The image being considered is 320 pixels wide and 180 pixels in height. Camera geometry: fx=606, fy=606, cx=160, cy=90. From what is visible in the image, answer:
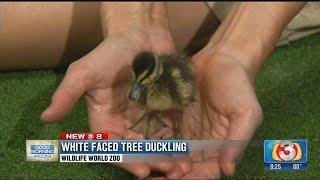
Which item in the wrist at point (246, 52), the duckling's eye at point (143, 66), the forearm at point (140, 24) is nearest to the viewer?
the duckling's eye at point (143, 66)

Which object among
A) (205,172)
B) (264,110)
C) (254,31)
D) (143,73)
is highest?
(254,31)

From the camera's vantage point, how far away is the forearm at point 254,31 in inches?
61.6

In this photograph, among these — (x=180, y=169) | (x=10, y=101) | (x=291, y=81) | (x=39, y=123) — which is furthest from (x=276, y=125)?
(x=10, y=101)

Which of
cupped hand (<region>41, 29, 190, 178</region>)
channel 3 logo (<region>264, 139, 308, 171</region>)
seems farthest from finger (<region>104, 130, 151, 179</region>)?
channel 3 logo (<region>264, 139, 308, 171</region>)

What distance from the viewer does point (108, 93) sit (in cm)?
149

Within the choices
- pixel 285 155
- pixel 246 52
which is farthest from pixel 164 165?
pixel 246 52

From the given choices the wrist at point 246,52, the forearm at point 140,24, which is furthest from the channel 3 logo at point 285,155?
the forearm at point 140,24

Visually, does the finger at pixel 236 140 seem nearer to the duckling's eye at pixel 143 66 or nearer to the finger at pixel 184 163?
the finger at pixel 184 163

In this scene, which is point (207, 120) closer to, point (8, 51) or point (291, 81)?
point (291, 81)

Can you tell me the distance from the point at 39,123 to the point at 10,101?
141 mm

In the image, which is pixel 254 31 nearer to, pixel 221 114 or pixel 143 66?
pixel 221 114

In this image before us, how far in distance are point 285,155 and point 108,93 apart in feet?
1.48

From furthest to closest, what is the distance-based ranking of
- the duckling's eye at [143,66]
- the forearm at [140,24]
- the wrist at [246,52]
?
the forearm at [140,24], the wrist at [246,52], the duckling's eye at [143,66]

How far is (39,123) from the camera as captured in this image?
1.72 metres
